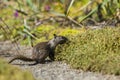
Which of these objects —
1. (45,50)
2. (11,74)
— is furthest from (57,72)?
(11,74)

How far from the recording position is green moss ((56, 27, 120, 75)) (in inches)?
327

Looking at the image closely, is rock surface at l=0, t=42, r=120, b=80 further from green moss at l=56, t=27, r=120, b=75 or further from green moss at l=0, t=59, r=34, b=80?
green moss at l=0, t=59, r=34, b=80

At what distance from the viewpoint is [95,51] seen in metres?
8.95

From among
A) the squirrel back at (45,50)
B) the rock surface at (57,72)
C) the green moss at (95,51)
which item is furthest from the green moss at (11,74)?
the squirrel back at (45,50)

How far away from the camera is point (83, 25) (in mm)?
12359

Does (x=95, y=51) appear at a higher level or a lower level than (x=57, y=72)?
higher

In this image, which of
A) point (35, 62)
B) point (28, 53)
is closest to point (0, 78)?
point (35, 62)

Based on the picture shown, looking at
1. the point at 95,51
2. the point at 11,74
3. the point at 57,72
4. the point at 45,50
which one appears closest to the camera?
the point at 11,74

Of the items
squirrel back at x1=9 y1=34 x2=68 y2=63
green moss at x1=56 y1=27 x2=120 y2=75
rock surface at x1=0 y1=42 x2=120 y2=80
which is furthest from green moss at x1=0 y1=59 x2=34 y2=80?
squirrel back at x1=9 y1=34 x2=68 y2=63

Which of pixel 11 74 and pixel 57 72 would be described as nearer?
pixel 11 74

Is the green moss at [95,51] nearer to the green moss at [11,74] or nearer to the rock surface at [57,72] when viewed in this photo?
the rock surface at [57,72]

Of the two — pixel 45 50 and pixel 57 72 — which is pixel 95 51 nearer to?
pixel 57 72

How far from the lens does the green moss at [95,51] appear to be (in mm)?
8305

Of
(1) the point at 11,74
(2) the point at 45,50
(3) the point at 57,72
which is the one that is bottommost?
(3) the point at 57,72
